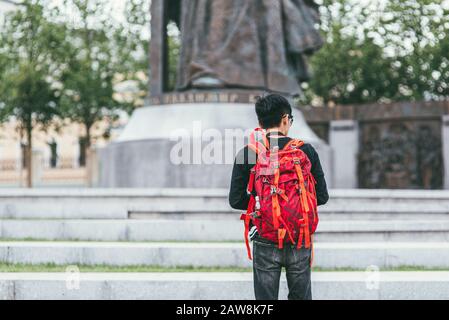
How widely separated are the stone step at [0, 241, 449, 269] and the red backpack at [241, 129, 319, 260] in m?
2.40

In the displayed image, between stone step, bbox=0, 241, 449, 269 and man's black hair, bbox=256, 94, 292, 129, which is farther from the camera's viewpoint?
stone step, bbox=0, 241, 449, 269

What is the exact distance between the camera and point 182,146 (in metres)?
11.7

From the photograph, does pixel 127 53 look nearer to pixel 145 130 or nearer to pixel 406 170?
pixel 406 170

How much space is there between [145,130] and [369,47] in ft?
51.5

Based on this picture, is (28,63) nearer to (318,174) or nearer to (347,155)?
(347,155)

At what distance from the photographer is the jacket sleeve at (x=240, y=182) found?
4.50 m

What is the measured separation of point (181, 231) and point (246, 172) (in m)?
3.31

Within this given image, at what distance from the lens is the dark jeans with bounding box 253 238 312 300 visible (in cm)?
442

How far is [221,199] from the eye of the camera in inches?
367

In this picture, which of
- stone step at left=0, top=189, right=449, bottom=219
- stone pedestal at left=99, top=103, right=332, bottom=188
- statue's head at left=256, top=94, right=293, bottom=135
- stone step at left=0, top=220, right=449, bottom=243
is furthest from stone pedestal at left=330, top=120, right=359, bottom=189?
statue's head at left=256, top=94, right=293, bottom=135

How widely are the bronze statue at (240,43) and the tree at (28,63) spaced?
1256 centimetres

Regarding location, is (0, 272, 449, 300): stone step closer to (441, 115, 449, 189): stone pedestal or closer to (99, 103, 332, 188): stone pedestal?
(99, 103, 332, 188): stone pedestal

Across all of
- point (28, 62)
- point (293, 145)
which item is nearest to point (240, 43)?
point (293, 145)
